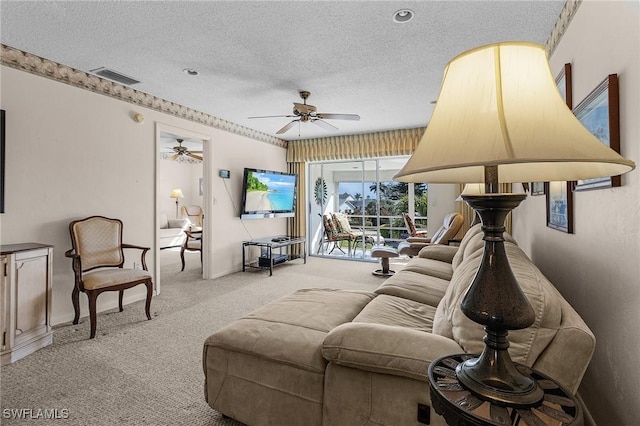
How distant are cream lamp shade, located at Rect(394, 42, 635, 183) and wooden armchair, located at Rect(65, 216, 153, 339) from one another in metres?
2.97

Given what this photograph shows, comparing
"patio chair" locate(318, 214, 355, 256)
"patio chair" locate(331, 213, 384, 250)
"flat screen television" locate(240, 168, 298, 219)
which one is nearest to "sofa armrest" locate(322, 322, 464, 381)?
"flat screen television" locate(240, 168, 298, 219)

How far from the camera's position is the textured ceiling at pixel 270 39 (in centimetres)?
206

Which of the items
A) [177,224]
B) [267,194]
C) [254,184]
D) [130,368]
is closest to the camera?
[130,368]

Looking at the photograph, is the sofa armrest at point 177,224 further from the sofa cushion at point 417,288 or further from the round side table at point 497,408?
the round side table at point 497,408

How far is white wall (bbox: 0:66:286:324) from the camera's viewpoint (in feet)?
8.68

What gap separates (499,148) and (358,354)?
3.06ft

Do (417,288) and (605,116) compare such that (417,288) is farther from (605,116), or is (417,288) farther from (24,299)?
(24,299)

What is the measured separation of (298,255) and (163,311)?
→ 3.32 m

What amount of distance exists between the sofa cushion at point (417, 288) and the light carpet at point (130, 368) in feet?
4.30

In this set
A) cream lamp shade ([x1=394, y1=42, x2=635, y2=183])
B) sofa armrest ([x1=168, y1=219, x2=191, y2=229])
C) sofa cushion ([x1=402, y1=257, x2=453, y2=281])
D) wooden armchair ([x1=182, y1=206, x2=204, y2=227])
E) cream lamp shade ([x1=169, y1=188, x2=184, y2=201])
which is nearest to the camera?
cream lamp shade ([x1=394, y1=42, x2=635, y2=183])

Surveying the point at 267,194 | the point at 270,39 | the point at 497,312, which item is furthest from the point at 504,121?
the point at 267,194

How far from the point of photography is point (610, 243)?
1231 millimetres

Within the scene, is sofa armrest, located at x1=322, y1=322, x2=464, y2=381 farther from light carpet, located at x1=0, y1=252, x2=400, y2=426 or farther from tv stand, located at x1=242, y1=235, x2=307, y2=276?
tv stand, located at x1=242, y1=235, x2=307, y2=276

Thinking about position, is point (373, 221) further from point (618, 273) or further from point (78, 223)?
point (618, 273)
